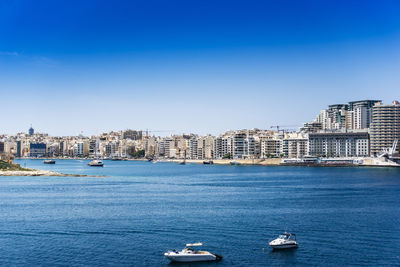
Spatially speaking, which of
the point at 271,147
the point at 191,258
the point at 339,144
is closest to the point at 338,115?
the point at 271,147

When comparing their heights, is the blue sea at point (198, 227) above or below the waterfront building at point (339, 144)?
below

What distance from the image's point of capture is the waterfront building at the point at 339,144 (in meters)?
109

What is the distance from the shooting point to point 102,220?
97.6ft

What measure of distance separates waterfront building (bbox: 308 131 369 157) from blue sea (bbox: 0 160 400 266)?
6653 centimetres

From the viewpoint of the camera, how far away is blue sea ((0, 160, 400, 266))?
2150 cm

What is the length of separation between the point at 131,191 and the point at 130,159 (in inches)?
5386

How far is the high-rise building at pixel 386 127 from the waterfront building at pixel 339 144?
19.5 ft

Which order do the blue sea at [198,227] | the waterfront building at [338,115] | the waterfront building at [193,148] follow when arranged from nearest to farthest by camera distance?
the blue sea at [198,227], the waterfront building at [338,115], the waterfront building at [193,148]

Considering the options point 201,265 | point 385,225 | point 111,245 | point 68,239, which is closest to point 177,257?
point 201,265

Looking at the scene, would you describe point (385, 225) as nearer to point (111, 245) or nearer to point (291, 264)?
point (291, 264)

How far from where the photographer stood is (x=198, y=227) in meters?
27.2

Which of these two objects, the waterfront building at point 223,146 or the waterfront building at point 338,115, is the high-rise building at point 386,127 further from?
the waterfront building at point 223,146

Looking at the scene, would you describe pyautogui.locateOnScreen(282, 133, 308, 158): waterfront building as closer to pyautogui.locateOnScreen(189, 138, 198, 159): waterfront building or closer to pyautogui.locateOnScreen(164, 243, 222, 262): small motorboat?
pyautogui.locateOnScreen(189, 138, 198, 159): waterfront building

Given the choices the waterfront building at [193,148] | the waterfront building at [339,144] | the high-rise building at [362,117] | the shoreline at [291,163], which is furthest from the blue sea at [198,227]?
the waterfront building at [193,148]
